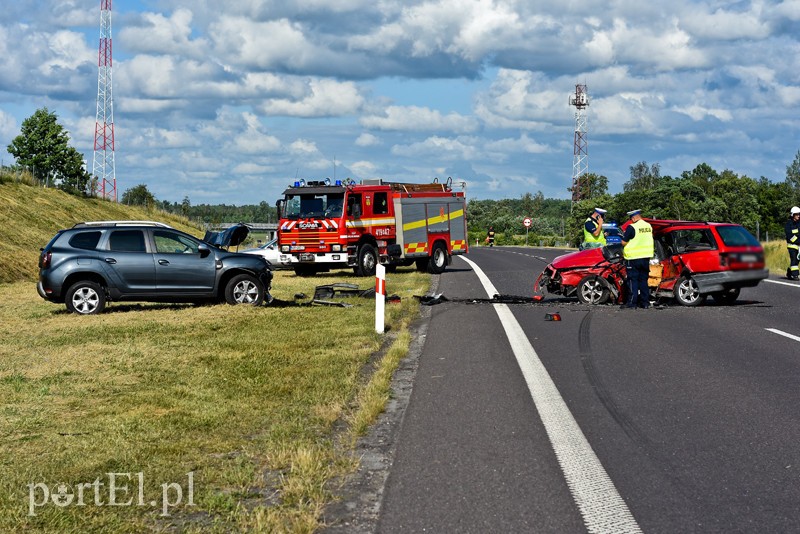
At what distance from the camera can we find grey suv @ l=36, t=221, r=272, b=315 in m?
17.4

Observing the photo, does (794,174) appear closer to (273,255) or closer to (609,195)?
(609,195)

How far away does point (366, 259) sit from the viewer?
28.6m

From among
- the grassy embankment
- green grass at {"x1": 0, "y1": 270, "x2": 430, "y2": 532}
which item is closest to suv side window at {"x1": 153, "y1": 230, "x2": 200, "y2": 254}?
the grassy embankment

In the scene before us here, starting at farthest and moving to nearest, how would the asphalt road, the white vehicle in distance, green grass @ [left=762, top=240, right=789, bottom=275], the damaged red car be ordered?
1. green grass @ [left=762, top=240, right=789, bottom=275]
2. the white vehicle in distance
3. the damaged red car
4. the asphalt road

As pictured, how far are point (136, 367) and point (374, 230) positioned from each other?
18.1 meters

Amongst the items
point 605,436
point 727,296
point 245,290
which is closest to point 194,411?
point 605,436

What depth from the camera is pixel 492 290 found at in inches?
908

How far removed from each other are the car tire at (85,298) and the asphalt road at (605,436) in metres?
6.65

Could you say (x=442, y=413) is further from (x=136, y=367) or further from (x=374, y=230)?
(x=374, y=230)

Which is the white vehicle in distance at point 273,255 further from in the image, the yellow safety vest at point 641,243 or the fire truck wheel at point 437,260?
the yellow safety vest at point 641,243

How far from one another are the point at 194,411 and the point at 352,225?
19740 millimetres

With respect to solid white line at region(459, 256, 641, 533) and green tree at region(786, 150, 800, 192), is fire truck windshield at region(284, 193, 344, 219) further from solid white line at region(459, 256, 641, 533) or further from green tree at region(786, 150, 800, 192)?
green tree at region(786, 150, 800, 192)

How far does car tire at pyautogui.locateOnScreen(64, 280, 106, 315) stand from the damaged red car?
8157mm

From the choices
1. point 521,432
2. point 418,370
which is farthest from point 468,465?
point 418,370
